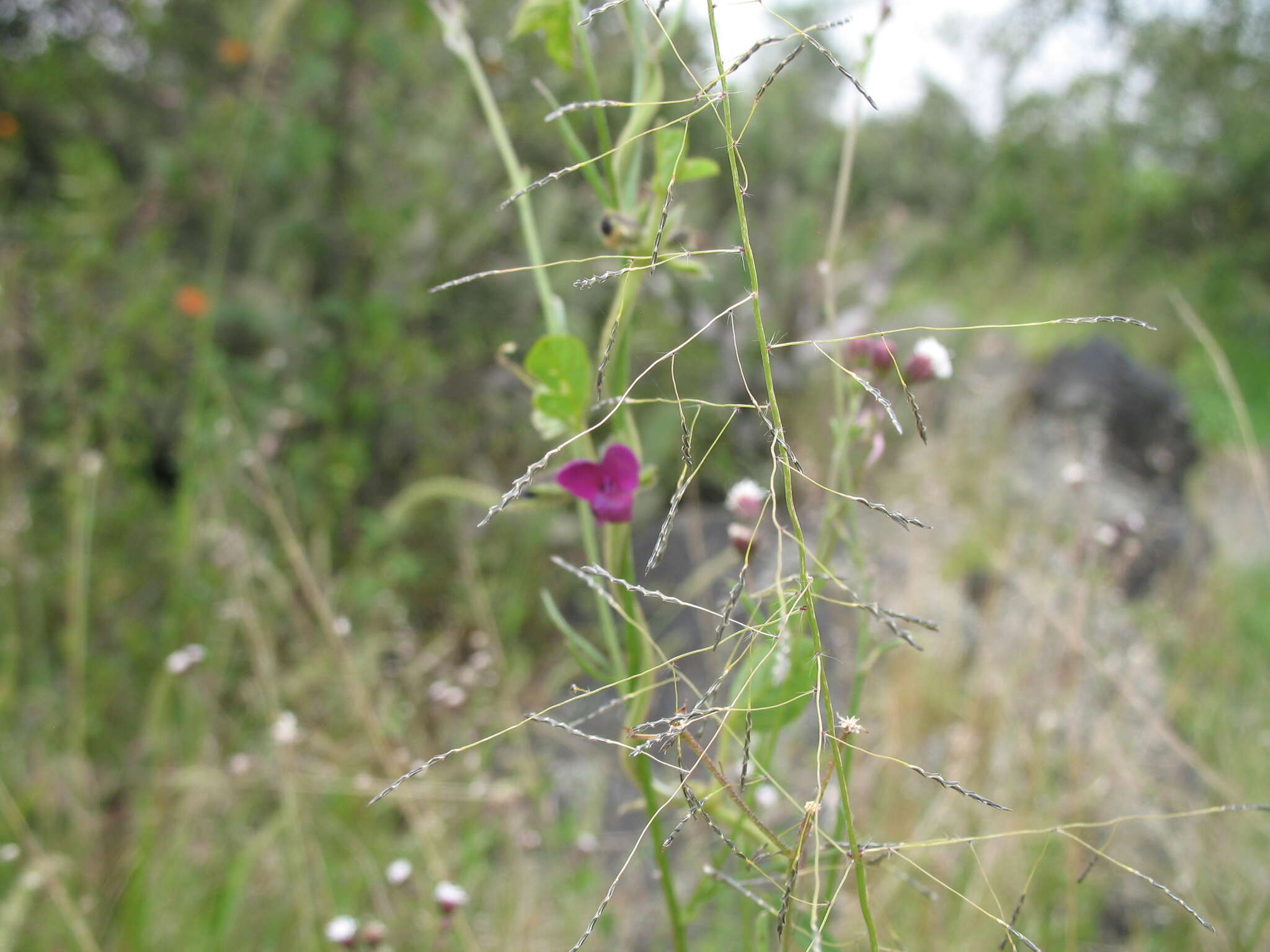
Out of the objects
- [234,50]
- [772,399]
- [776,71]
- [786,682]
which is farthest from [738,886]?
[234,50]

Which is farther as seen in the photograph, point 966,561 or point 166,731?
point 966,561

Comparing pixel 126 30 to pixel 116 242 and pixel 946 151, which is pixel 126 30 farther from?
pixel 946 151

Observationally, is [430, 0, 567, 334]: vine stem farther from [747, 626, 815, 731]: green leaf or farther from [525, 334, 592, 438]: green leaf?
[747, 626, 815, 731]: green leaf

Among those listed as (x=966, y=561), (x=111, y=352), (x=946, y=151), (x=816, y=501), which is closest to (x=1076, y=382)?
(x=966, y=561)

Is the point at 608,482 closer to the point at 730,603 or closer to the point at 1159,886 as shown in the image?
the point at 730,603

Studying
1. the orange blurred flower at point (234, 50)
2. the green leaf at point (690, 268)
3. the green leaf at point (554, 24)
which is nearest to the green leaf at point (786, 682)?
the green leaf at point (690, 268)

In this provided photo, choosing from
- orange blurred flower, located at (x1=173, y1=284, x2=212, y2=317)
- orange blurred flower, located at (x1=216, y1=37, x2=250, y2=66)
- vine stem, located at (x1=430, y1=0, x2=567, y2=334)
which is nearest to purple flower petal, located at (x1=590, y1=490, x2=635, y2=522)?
vine stem, located at (x1=430, y1=0, x2=567, y2=334)
